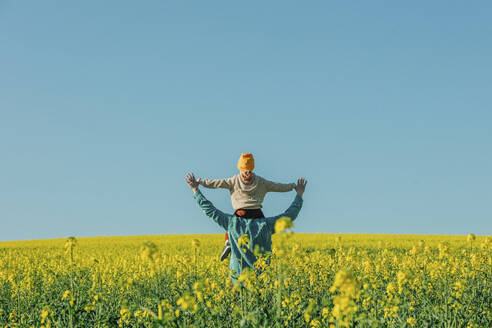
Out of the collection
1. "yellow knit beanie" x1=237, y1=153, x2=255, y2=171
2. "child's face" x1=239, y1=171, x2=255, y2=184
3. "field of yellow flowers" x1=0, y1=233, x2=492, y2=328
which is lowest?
"field of yellow flowers" x1=0, y1=233, x2=492, y2=328

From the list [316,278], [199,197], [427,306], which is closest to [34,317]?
[199,197]

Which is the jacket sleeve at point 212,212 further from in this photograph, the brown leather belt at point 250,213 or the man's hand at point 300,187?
the man's hand at point 300,187

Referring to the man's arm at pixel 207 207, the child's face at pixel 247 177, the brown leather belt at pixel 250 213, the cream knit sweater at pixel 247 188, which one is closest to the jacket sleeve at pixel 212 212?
the man's arm at pixel 207 207

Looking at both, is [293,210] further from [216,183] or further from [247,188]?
[216,183]

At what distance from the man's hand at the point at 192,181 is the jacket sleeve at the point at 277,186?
1.04 m

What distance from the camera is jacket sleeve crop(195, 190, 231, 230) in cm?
710

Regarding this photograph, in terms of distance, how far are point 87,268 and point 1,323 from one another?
162 inches

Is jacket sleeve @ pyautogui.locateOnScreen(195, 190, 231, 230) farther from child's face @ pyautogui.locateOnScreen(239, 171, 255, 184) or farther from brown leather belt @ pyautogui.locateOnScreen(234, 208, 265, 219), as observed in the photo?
child's face @ pyautogui.locateOnScreen(239, 171, 255, 184)

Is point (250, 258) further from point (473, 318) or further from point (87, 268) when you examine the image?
point (87, 268)

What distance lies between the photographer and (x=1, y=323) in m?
5.76

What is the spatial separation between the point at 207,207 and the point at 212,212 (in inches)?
4.6

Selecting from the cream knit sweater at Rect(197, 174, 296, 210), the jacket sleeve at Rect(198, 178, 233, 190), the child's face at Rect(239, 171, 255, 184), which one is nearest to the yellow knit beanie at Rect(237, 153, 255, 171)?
the child's face at Rect(239, 171, 255, 184)

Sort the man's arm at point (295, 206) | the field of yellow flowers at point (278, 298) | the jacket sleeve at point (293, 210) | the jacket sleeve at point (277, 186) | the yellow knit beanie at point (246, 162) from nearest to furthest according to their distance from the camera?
the field of yellow flowers at point (278, 298) → the man's arm at point (295, 206) → the jacket sleeve at point (293, 210) → the yellow knit beanie at point (246, 162) → the jacket sleeve at point (277, 186)

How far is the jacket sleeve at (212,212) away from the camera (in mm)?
7102
